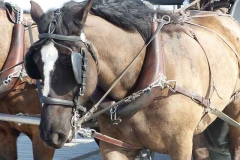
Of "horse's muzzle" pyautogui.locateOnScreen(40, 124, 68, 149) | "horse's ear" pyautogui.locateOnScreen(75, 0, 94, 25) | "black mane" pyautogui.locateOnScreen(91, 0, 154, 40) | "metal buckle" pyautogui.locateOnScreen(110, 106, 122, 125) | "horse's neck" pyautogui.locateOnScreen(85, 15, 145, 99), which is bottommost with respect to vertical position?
"metal buckle" pyautogui.locateOnScreen(110, 106, 122, 125)

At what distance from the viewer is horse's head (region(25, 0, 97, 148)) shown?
300 cm

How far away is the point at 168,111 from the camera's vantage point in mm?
3420

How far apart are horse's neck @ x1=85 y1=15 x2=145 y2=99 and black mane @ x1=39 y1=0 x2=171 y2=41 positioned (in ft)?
0.14

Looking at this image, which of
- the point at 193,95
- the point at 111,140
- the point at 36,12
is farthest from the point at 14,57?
the point at 193,95

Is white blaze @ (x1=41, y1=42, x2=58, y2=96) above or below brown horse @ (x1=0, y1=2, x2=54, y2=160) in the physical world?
above

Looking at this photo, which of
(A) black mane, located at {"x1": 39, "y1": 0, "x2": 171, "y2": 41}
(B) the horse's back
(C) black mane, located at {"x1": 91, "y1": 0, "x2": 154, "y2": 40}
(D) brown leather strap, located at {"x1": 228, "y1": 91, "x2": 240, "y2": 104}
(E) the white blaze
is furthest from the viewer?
(D) brown leather strap, located at {"x1": 228, "y1": 91, "x2": 240, "y2": 104}

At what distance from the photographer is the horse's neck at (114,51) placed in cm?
323

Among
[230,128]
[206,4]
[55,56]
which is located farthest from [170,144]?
[206,4]

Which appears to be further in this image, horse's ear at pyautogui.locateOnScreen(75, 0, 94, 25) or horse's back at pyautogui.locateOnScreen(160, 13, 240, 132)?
horse's back at pyautogui.locateOnScreen(160, 13, 240, 132)

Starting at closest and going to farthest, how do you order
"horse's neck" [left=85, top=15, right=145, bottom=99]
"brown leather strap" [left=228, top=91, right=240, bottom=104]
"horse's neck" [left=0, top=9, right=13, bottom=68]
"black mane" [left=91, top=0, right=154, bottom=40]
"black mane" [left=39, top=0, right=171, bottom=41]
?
"black mane" [left=39, top=0, right=171, bottom=41], "horse's neck" [left=85, top=15, right=145, bottom=99], "black mane" [left=91, top=0, right=154, bottom=40], "brown leather strap" [left=228, top=91, right=240, bottom=104], "horse's neck" [left=0, top=9, right=13, bottom=68]

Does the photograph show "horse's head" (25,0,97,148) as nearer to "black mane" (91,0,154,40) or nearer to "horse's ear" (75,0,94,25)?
"horse's ear" (75,0,94,25)

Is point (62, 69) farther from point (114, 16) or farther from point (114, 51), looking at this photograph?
point (114, 16)

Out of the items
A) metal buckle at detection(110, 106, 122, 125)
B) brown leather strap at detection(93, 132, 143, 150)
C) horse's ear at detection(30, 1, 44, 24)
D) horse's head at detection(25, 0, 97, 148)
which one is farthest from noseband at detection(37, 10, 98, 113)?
brown leather strap at detection(93, 132, 143, 150)

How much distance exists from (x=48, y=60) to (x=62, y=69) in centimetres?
9
